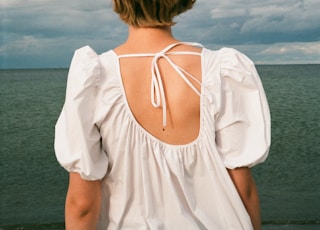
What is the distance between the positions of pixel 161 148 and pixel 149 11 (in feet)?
1.38

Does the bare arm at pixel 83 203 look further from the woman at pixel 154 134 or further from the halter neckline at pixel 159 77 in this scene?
the halter neckline at pixel 159 77

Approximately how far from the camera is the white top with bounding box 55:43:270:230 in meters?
1.60

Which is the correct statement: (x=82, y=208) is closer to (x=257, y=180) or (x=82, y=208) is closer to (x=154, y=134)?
(x=154, y=134)

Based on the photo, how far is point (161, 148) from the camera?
5.33 ft

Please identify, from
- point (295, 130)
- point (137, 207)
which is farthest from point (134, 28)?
point (295, 130)

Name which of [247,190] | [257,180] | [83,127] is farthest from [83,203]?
[257,180]

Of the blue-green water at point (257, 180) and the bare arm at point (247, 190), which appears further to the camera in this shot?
the blue-green water at point (257, 180)

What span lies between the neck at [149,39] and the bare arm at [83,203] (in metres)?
0.44

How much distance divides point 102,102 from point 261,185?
7759mm

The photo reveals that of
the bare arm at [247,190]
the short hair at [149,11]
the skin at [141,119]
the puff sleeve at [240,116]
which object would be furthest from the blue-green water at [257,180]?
the short hair at [149,11]

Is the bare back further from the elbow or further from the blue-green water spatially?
the blue-green water

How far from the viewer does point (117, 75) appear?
63.3 inches

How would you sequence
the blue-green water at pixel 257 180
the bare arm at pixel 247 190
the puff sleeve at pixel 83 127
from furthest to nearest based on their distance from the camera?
the blue-green water at pixel 257 180
the bare arm at pixel 247 190
the puff sleeve at pixel 83 127

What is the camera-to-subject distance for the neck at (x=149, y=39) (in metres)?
1.64
